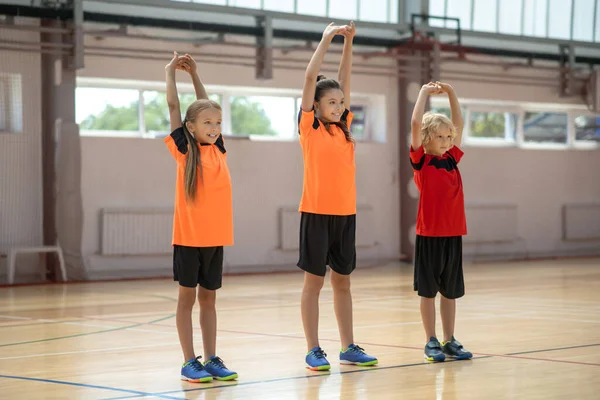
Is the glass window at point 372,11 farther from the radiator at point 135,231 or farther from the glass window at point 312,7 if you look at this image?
the radiator at point 135,231

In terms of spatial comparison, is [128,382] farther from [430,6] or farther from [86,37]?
[430,6]

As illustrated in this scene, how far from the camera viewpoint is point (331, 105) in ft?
14.6

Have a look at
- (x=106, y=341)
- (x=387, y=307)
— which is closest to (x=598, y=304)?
(x=387, y=307)

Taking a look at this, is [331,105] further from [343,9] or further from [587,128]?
[587,128]

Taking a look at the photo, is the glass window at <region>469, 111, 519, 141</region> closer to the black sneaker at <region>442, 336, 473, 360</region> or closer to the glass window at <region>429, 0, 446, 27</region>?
the glass window at <region>429, 0, 446, 27</region>

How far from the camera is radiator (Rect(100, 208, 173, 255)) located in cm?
1088

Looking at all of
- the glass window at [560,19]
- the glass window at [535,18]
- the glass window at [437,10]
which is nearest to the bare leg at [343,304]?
the glass window at [437,10]

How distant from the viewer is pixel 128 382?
13.4 ft

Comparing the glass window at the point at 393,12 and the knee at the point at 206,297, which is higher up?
the glass window at the point at 393,12

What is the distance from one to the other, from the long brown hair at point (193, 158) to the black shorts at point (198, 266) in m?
0.23

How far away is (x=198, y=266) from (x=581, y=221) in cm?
1157

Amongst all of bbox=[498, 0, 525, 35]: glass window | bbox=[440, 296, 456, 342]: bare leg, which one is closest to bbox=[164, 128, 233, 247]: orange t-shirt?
bbox=[440, 296, 456, 342]: bare leg

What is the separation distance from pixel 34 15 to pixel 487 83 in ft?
21.7

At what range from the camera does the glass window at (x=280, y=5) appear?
11.8 m
